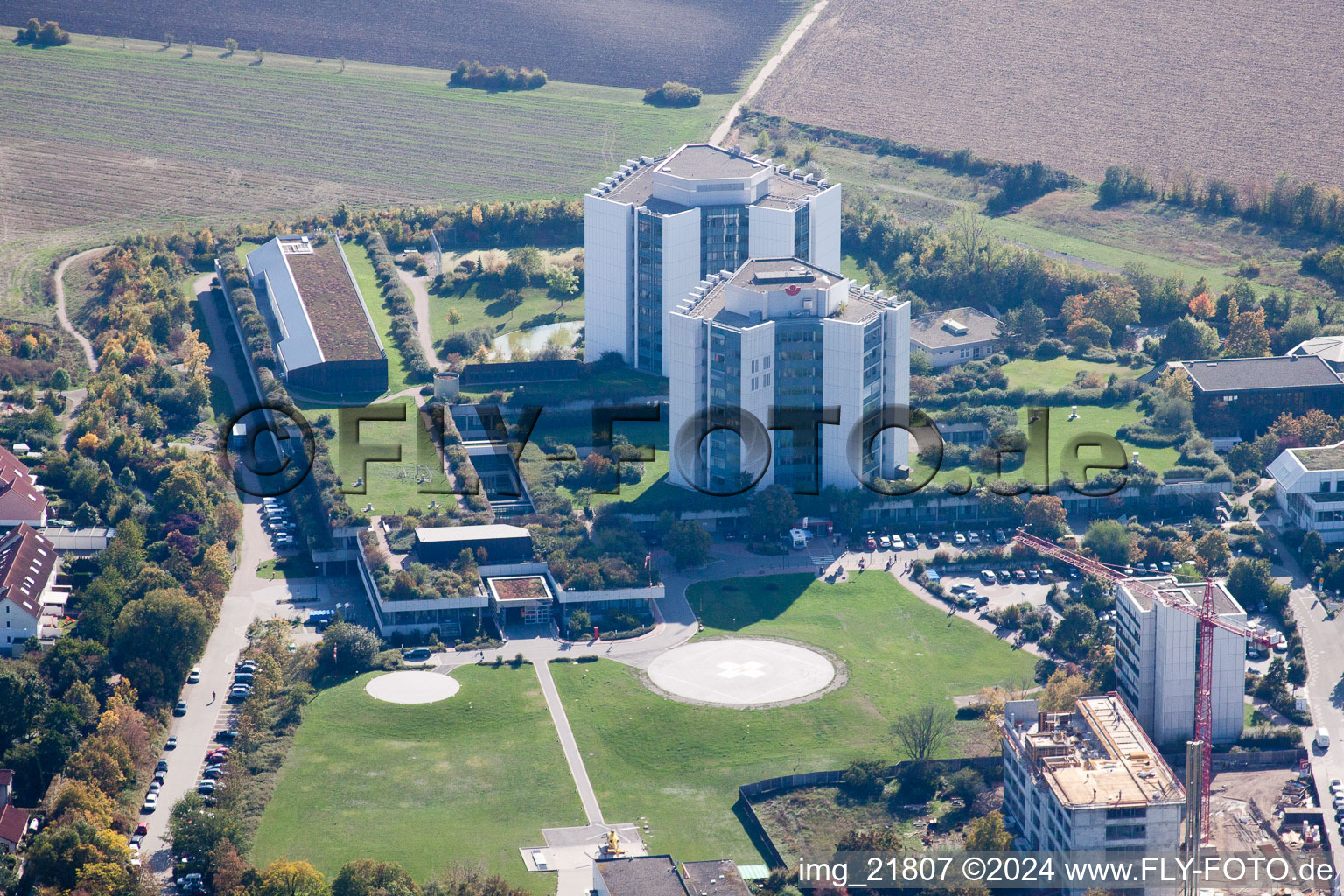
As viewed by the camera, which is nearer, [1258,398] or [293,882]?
[293,882]

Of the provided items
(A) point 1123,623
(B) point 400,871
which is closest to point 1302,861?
(A) point 1123,623

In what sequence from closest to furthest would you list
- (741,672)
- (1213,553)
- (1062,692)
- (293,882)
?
(293,882), (1062,692), (741,672), (1213,553)

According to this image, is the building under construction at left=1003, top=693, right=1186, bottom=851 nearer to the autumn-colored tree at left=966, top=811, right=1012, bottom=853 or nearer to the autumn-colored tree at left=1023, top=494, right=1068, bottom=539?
the autumn-colored tree at left=966, top=811, right=1012, bottom=853

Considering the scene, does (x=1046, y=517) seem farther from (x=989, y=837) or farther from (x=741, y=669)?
(x=989, y=837)

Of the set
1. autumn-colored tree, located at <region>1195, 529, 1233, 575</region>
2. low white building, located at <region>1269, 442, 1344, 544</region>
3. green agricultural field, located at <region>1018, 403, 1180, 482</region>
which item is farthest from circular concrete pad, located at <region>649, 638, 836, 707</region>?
low white building, located at <region>1269, 442, 1344, 544</region>

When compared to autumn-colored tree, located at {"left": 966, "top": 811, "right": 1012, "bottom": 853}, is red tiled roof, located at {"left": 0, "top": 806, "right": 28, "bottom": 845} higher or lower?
higher

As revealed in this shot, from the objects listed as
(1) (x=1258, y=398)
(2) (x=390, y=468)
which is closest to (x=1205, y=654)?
(1) (x=1258, y=398)
